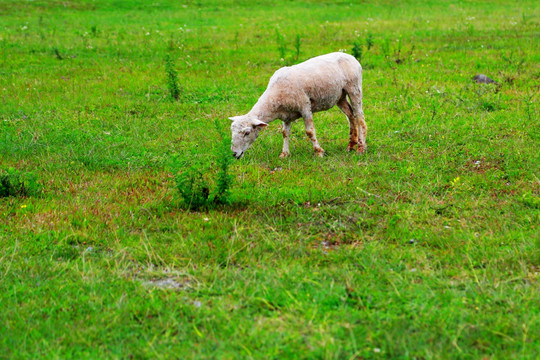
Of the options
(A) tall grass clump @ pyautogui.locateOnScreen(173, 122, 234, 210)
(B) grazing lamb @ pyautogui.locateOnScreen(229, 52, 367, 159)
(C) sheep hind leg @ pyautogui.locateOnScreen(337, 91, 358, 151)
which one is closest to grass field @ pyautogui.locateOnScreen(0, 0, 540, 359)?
(A) tall grass clump @ pyautogui.locateOnScreen(173, 122, 234, 210)

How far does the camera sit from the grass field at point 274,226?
173 inches

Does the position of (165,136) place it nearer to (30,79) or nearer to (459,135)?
(459,135)

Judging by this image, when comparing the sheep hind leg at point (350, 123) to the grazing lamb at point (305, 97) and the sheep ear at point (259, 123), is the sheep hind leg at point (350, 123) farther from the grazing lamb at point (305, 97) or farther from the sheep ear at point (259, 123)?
the sheep ear at point (259, 123)

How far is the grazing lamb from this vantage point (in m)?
8.51

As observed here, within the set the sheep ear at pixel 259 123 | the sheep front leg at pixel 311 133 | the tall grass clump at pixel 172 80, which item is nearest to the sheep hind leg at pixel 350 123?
the sheep front leg at pixel 311 133

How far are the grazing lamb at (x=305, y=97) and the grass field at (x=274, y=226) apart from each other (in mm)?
464

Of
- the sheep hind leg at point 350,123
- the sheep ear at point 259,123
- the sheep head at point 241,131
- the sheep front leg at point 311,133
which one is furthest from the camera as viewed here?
the sheep hind leg at point 350,123

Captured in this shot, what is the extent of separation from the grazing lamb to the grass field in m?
0.46

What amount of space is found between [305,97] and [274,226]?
10.3 ft

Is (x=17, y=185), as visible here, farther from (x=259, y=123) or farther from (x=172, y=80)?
(x=172, y=80)

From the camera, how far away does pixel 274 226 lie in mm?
6496

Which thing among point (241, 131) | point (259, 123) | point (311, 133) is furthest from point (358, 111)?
point (241, 131)

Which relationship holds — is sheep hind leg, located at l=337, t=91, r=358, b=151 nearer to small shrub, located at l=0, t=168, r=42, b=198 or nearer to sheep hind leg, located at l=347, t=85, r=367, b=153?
sheep hind leg, located at l=347, t=85, r=367, b=153

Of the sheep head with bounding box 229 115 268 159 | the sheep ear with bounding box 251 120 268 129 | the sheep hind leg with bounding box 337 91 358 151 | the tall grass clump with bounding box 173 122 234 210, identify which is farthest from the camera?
the sheep hind leg with bounding box 337 91 358 151
